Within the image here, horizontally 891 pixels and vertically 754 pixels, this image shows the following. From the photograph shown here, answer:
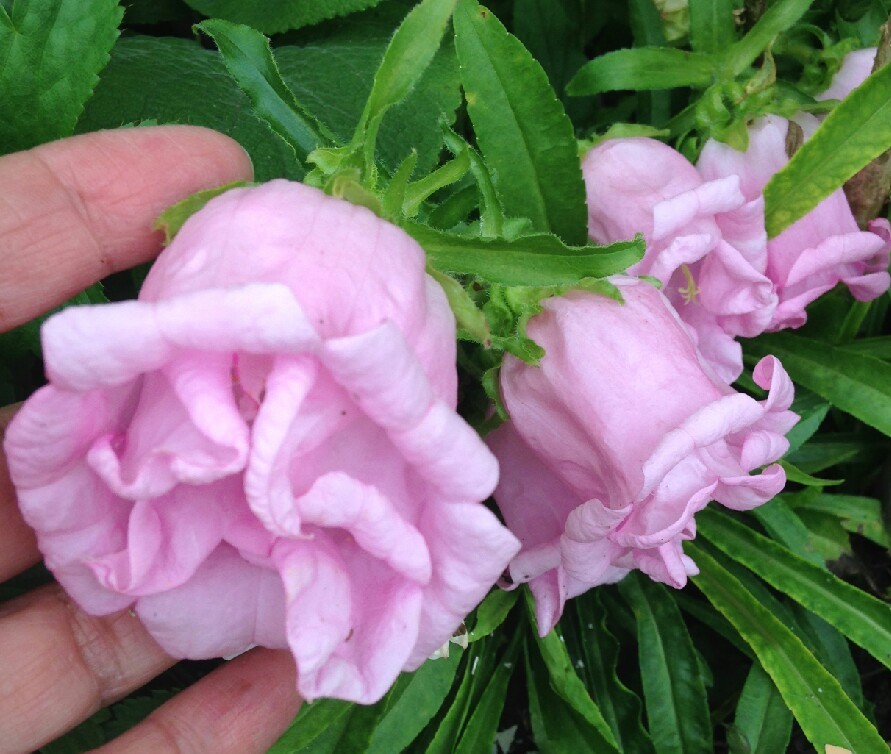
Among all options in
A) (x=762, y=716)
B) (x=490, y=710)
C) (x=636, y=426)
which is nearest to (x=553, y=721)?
(x=490, y=710)

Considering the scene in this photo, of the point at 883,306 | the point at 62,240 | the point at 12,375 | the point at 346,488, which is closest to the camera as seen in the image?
the point at 346,488

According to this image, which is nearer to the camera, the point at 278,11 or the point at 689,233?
the point at 689,233

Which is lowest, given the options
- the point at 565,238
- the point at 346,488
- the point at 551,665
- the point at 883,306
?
the point at 551,665

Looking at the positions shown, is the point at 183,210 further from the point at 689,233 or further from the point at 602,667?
the point at 602,667

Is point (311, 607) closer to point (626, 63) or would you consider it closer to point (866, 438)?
point (626, 63)

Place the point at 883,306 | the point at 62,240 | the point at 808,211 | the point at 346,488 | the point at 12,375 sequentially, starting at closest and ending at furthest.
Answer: the point at 346,488
the point at 62,240
the point at 808,211
the point at 12,375
the point at 883,306

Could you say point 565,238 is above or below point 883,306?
above

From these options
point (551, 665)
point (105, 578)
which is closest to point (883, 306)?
point (551, 665)

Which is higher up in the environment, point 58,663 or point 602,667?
point 58,663
